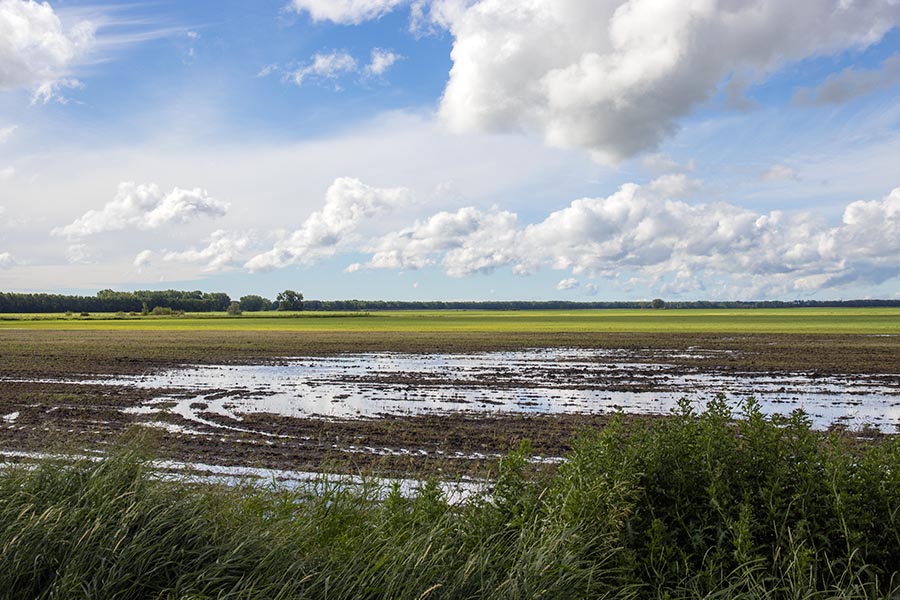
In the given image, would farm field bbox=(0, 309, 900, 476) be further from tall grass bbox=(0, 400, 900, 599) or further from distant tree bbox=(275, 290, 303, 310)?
distant tree bbox=(275, 290, 303, 310)

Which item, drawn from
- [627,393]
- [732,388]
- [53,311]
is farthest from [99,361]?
[53,311]

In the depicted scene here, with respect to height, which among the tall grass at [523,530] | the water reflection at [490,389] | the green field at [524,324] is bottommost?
the water reflection at [490,389]

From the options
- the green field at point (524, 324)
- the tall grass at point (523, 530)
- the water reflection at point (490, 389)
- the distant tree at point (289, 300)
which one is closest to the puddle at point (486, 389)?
the water reflection at point (490, 389)

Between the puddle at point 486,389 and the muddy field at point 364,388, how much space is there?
0.45 feet

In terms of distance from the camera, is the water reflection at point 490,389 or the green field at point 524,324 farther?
the green field at point 524,324

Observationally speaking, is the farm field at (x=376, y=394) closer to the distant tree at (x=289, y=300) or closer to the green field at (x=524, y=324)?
the green field at (x=524, y=324)

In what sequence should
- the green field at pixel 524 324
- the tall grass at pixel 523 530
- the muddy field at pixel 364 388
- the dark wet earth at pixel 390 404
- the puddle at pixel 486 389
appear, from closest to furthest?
the tall grass at pixel 523 530, the muddy field at pixel 364 388, the dark wet earth at pixel 390 404, the puddle at pixel 486 389, the green field at pixel 524 324

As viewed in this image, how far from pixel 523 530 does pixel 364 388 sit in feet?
75.0

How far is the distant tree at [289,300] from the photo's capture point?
193125 mm

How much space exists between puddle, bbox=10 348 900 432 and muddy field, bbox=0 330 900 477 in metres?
0.14

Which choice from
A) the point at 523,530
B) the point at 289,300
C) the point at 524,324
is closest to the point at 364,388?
the point at 523,530

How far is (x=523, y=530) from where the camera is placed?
592cm

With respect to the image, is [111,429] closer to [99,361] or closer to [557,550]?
[557,550]

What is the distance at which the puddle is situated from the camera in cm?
2245
